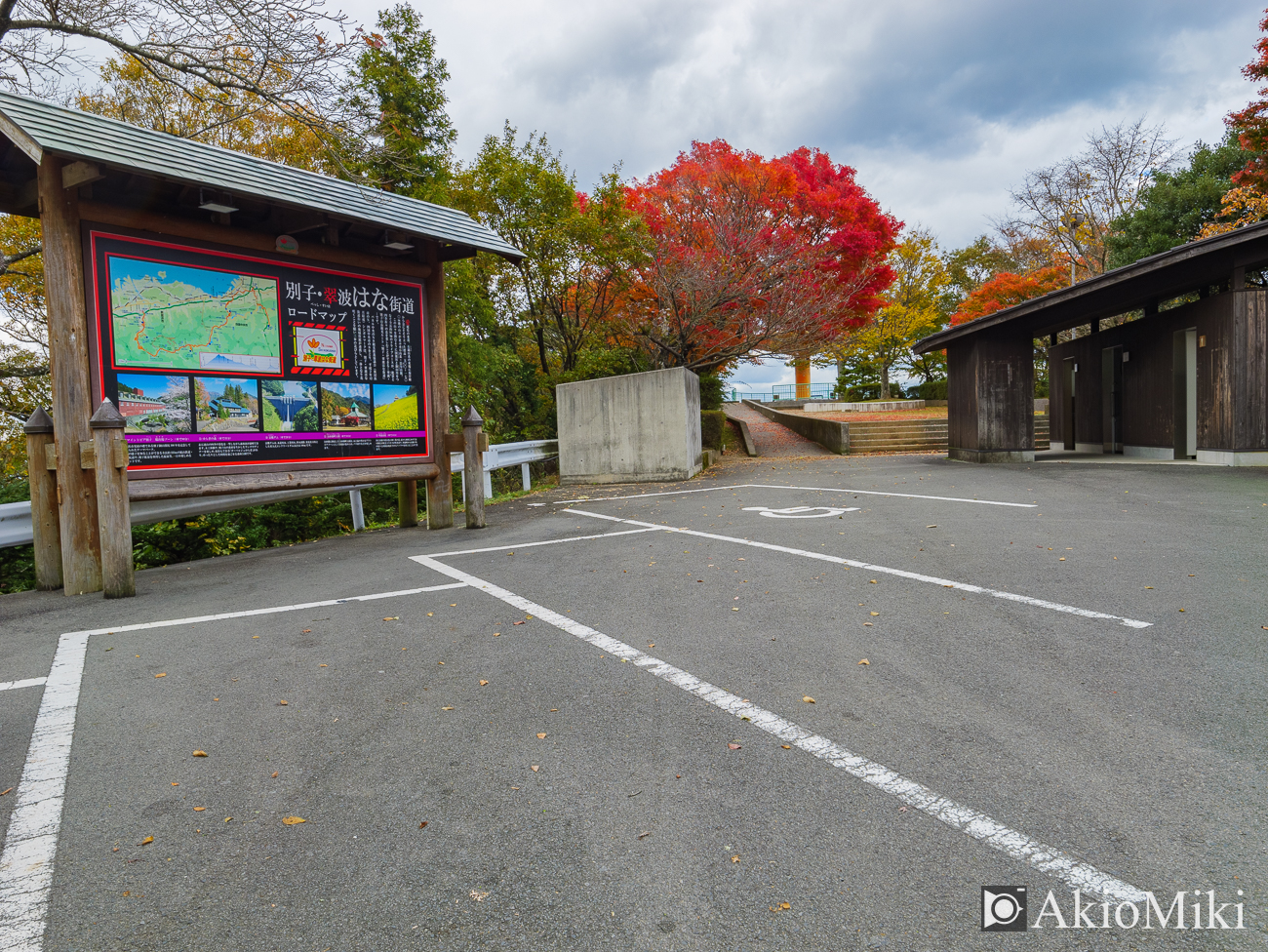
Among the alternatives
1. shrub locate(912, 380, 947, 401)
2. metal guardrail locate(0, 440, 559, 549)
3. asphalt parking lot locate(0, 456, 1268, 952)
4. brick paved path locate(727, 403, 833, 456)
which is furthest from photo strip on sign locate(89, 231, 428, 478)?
shrub locate(912, 380, 947, 401)

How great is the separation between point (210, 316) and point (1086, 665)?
24.6 feet

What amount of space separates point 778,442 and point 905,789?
22.2 meters

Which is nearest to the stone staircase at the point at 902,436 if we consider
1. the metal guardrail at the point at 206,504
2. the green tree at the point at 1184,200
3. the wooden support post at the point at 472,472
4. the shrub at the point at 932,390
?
the green tree at the point at 1184,200

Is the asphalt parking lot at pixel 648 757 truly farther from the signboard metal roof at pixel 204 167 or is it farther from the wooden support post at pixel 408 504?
the wooden support post at pixel 408 504

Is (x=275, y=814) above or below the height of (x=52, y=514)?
below

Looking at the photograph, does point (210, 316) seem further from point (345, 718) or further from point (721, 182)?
point (721, 182)

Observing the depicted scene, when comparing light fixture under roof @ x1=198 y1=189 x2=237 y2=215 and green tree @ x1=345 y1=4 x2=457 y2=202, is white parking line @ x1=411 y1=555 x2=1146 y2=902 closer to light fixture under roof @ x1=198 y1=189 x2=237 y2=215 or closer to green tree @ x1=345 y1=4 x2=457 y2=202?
light fixture under roof @ x1=198 y1=189 x2=237 y2=215

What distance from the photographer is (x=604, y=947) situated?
173 cm

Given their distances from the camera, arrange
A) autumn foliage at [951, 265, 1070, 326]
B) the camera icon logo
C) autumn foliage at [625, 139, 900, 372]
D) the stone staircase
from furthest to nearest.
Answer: autumn foliage at [951, 265, 1070, 326]
the stone staircase
autumn foliage at [625, 139, 900, 372]
the camera icon logo

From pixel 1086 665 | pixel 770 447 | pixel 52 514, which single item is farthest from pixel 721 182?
pixel 1086 665

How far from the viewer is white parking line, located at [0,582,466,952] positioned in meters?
1.90

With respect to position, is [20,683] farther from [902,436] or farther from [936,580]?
[902,436]

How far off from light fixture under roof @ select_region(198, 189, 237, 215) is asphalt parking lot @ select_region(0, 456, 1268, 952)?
11.9 ft

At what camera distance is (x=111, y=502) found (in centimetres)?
583
